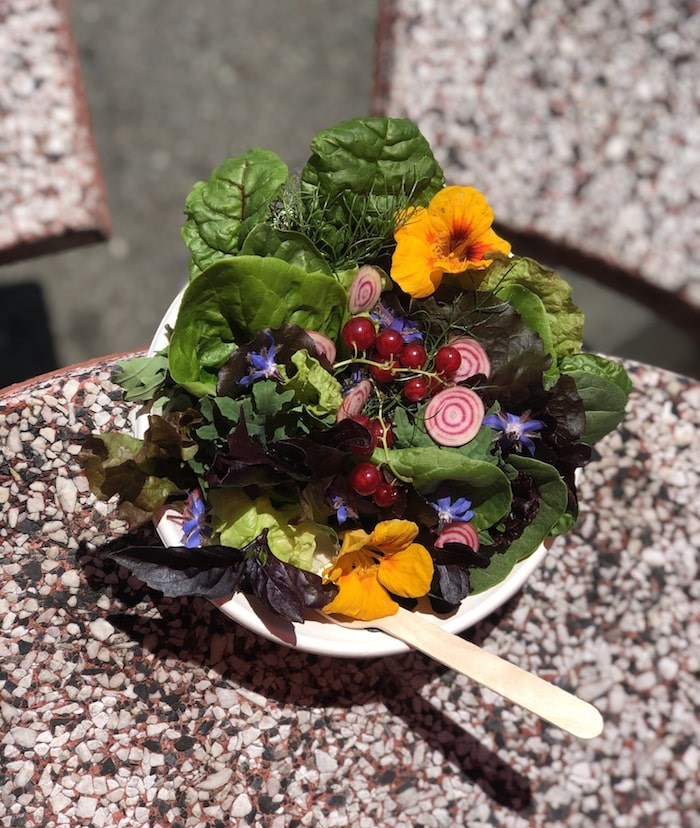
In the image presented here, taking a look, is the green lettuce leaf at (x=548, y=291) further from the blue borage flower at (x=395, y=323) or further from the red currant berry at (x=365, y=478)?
the red currant berry at (x=365, y=478)

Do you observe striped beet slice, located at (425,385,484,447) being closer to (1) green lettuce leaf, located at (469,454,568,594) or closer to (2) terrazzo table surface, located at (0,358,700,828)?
(1) green lettuce leaf, located at (469,454,568,594)

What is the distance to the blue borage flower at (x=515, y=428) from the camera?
0.90 m

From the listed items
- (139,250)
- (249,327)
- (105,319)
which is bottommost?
(105,319)

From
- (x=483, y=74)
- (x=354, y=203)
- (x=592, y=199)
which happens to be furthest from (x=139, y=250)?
(x=354, y=203)

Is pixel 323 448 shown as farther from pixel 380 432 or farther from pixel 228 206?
pixel 228 206

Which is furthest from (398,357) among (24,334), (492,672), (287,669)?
(24,334)

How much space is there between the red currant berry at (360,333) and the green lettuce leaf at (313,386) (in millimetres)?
48

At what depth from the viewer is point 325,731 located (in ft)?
3.59

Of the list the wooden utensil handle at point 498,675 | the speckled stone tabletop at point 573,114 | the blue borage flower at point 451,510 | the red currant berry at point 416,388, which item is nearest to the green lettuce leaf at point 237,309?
the red currant berry at point 416,388

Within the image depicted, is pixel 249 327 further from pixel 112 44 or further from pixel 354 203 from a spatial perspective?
pixel 112 44

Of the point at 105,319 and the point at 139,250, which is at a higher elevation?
the point at 139,250

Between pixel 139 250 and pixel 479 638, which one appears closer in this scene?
pixel 479 638

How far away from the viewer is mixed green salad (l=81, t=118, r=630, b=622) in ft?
2.80

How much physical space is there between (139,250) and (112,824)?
150 cm
